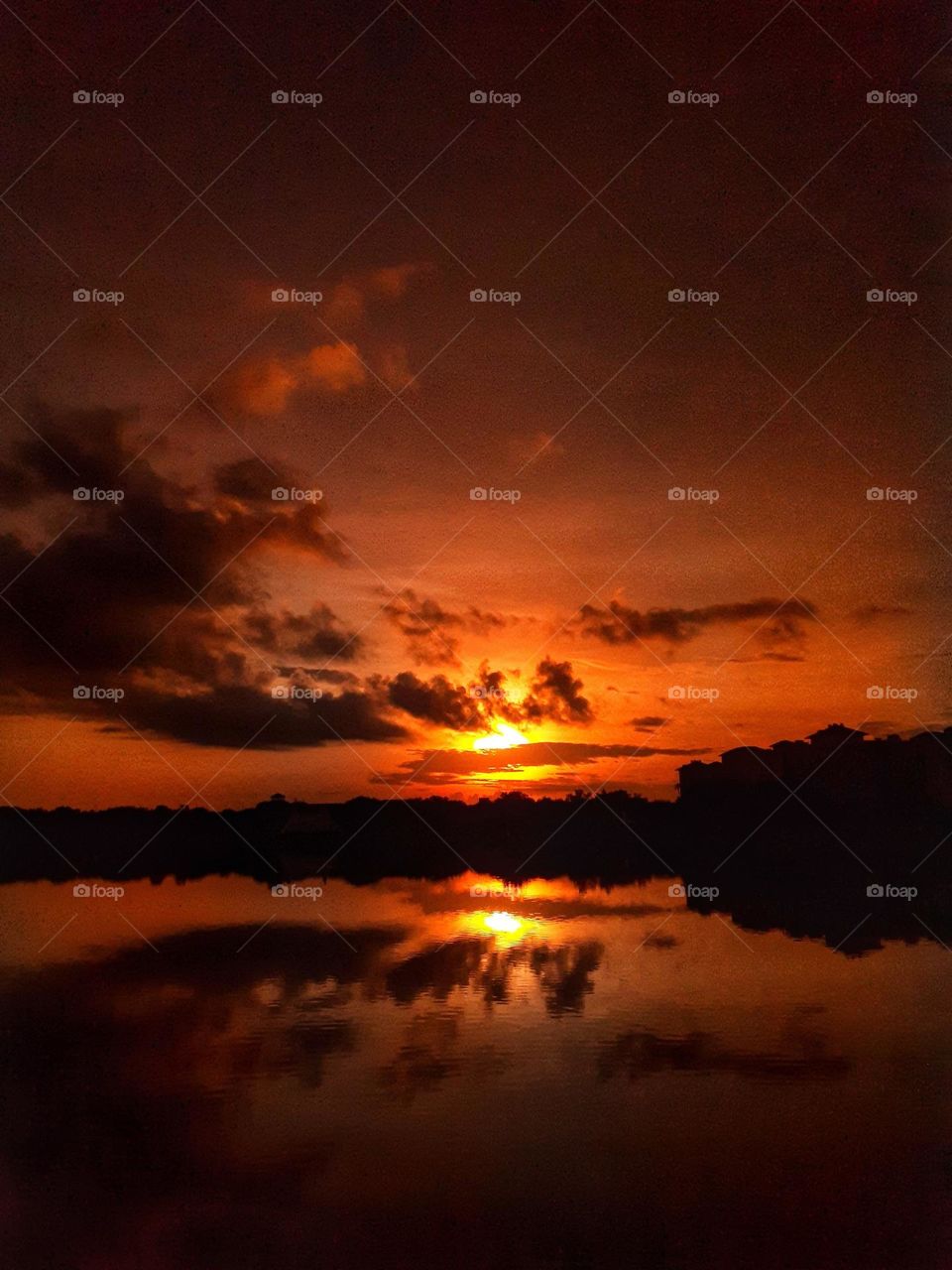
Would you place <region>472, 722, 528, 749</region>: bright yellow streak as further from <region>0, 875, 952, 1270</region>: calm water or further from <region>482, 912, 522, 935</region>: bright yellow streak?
<region>482, 912, 522, 935</region>: bright yellow streak

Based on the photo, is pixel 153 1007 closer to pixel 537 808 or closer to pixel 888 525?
pixel 537 808

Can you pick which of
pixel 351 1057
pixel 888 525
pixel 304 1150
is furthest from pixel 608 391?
pixel 304 1150

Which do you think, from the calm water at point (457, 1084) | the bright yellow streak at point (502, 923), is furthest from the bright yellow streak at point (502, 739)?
the bright yellow streak at point (502, 923)

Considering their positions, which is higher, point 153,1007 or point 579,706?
point 579,706

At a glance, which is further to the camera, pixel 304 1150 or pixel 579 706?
pixel 579 706

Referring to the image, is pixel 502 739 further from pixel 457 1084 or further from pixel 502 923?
pixel 457 1084

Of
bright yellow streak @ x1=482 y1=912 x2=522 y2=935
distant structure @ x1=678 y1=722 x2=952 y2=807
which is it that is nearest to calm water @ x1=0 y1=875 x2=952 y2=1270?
bright yellow streak @ x1=482 y1=912 x2=522 y2=935

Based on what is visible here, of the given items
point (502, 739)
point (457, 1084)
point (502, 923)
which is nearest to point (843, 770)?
point (502, 739)
